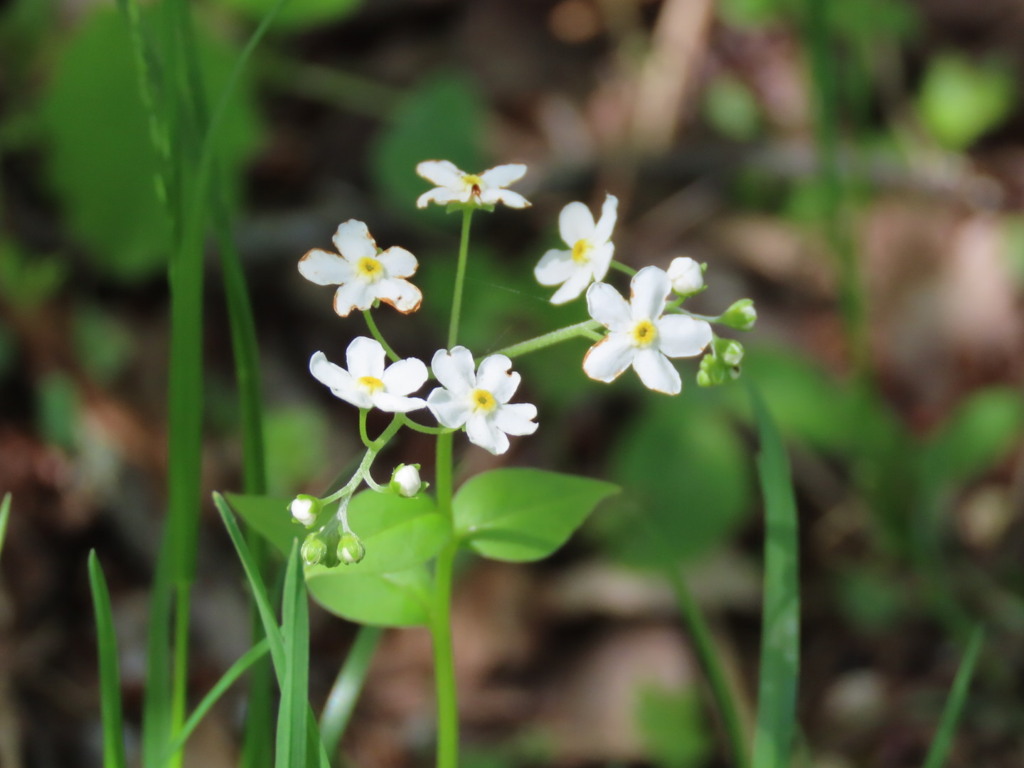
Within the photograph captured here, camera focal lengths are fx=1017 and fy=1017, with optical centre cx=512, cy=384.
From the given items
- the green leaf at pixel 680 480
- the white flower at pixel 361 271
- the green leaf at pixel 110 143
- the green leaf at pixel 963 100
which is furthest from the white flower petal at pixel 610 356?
the green leaf at pixel 963 100

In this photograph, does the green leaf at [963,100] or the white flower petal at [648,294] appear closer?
the white flower petal at [648,294]

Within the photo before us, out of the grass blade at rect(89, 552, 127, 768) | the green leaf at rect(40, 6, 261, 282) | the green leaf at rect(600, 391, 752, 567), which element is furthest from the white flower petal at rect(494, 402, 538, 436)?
the green leaf at rect(40, 6, 261, 282)

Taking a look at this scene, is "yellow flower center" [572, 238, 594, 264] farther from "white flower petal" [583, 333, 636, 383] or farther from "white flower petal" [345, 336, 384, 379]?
"white flower petal" [345, 336, 384, 379]

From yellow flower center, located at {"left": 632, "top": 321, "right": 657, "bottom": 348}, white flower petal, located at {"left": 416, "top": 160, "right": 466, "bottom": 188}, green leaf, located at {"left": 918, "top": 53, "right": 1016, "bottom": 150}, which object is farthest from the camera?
green leaf, located at {"left": 918, "top": 53, "right": 1016, "bottom": 150}

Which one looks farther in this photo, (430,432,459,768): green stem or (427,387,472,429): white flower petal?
(430,432,459,768): green stem

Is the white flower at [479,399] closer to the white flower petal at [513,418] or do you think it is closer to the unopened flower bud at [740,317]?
the white flower petal at [513,418]

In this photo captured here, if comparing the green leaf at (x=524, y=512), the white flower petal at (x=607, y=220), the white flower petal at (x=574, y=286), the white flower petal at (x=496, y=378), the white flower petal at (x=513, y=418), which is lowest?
the green leaf at (x=524, y=512)
